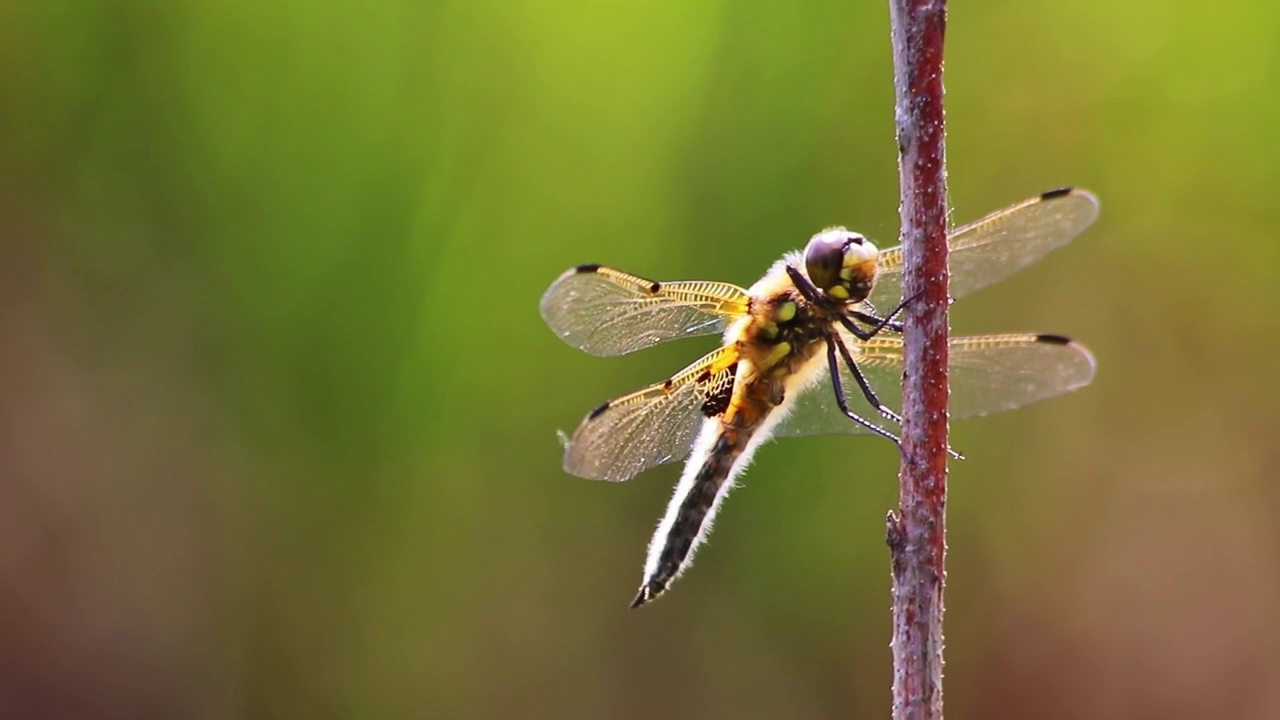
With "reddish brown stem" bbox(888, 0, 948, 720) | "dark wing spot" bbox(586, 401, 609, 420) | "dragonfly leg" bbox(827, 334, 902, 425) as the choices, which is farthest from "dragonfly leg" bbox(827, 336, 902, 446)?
"reddish brown stem" bbox(888, 0, 948, 720)

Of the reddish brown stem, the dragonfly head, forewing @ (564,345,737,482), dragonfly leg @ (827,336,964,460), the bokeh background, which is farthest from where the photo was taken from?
the bokeh background

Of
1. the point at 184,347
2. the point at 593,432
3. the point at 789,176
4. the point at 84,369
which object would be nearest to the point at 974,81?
the point at 789,176

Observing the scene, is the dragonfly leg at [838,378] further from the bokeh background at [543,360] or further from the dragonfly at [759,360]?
the bokeh background at [543,360]

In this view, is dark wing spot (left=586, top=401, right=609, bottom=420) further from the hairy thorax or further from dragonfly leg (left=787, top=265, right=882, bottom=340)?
dragonfly leg (left=787, top=265, right=882, bottom=340)

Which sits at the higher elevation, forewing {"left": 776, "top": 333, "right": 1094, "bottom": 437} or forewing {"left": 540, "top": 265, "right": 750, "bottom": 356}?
forewing {"left": 540, "top": 265, "right": 750, "bottom": 356}

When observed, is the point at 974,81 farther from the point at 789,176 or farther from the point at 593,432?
the point at 593,432

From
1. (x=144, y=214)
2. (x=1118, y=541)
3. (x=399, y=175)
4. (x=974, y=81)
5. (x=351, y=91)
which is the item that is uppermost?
(x=974, y=81)

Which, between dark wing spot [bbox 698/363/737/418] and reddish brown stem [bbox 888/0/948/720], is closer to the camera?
reddish brown stem [bbox 888/0/948/720]
